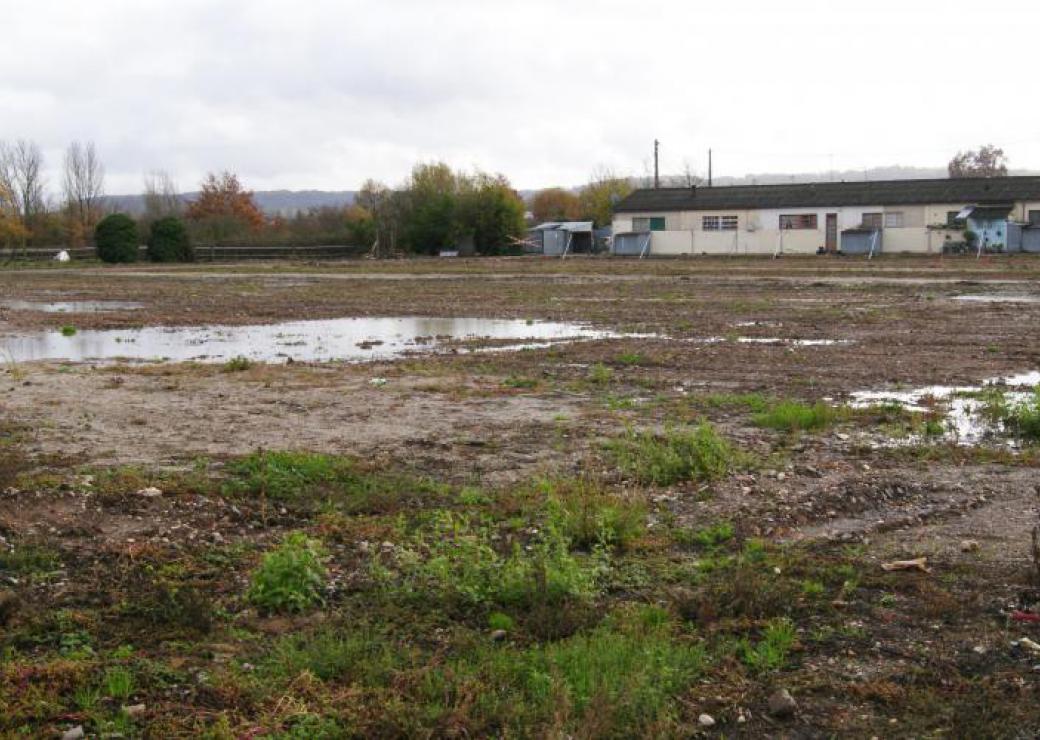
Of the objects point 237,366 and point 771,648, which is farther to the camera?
point 237,366

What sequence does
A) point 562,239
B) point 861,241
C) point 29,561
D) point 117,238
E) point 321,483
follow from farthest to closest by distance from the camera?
1. point 562,239
2. point 117,238
3. point 861,241
4. point 321,483
5. point 29,561

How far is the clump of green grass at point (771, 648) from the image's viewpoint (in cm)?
548

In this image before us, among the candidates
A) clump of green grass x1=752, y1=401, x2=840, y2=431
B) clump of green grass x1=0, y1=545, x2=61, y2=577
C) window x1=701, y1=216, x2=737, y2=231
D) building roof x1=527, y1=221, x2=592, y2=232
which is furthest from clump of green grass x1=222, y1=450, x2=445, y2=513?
building roof x1=527, y1=221, x2=592, y2=232

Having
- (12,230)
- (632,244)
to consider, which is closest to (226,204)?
(12,230)

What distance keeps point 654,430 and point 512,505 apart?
11.6ft

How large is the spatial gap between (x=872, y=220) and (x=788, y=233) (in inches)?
222

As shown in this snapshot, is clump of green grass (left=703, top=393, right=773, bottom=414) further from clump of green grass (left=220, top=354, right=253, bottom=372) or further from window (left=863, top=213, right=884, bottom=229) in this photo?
window (left=863, top=213, right=884, bottom=229)

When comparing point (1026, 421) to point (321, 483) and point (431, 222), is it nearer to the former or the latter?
point (321, 483)

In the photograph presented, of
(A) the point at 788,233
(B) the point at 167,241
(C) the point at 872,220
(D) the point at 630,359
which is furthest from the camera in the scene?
(B) the point at 167,241

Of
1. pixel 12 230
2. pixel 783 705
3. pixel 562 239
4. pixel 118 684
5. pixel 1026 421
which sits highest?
pixel 12 230

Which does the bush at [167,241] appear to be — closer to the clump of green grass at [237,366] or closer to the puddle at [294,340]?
the puddle at [294,340]

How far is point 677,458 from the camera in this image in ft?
30.8

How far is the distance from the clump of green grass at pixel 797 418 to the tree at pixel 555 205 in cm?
9458

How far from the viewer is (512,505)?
330 inches
